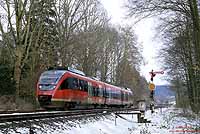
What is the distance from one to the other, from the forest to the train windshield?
4.86m

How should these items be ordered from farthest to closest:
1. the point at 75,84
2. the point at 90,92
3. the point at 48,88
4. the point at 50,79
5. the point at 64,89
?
the point at 90,92 → the point at 75,84 → the point at 64,89 → the point at 50,79 → the point at 48,88

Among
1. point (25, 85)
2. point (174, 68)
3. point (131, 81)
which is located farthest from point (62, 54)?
point (131, 81)

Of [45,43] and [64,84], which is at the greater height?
[45,43]

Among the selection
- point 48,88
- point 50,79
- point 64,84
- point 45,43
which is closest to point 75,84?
point 64,84

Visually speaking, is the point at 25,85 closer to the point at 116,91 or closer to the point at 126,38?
the point at 116,91

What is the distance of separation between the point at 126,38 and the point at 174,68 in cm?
2375

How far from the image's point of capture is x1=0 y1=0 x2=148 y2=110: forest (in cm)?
3072

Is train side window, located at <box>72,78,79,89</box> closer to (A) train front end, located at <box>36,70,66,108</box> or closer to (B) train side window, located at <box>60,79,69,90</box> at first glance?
(B) train side window, located at <box>60,79,69,90</box>

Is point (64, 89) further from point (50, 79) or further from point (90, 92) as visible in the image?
point (90, 92)

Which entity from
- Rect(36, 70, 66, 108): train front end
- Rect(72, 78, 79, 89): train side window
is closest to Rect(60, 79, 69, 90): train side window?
Rect(36, 70, 66, 108): train front end

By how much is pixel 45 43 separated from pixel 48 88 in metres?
19.4

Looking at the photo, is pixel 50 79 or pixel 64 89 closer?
pixel 50 79

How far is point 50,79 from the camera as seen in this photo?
78.3 ft

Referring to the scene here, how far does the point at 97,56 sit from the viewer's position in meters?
55.2
